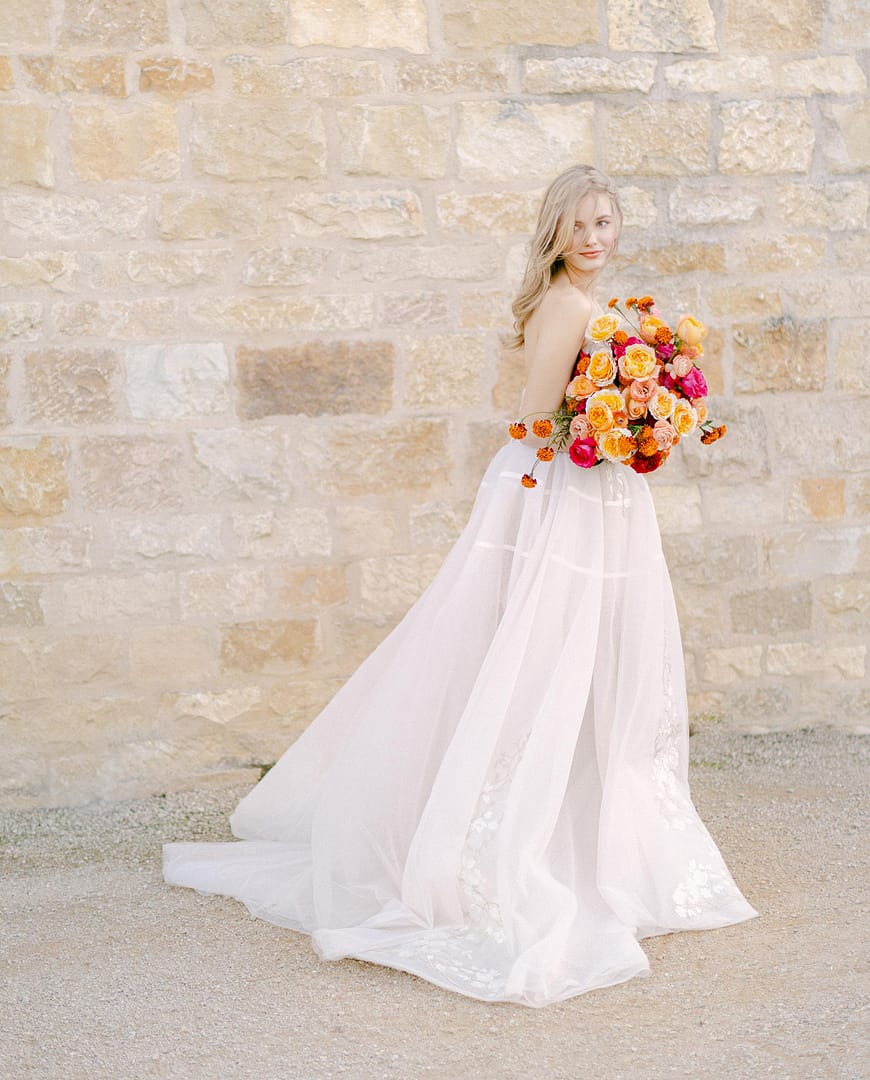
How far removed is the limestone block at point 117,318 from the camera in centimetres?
416

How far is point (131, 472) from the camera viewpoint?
425 cm

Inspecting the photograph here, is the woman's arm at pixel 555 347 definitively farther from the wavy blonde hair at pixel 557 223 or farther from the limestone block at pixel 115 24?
the limestone block at pixel 115 24

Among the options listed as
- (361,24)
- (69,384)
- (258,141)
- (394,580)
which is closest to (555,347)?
(394,580)

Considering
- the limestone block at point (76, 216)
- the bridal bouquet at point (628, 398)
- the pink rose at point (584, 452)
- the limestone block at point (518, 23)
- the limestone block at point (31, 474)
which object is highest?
the limestone block at point (518, 23)

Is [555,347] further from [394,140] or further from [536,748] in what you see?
[394,140]

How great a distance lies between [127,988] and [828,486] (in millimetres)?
3168

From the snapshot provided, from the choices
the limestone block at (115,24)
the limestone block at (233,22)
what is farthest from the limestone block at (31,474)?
the limestone block at (233,22)

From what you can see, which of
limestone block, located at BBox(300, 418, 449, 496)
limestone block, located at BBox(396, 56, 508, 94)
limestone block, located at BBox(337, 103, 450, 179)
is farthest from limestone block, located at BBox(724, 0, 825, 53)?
limestone block, located at BBox(300, 418, 449, 496)

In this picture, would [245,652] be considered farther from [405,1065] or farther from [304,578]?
[405,1065]

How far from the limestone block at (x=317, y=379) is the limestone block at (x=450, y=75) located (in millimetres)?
896

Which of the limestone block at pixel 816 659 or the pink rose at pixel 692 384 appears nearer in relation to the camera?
the pink rose at pixel 692 384

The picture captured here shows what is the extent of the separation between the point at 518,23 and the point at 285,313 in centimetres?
131

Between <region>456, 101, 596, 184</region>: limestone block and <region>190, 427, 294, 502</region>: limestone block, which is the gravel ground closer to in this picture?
<region>190, 427, 294, 502</region>: limestone block

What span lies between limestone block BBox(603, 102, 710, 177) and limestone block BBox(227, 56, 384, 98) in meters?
0.88
